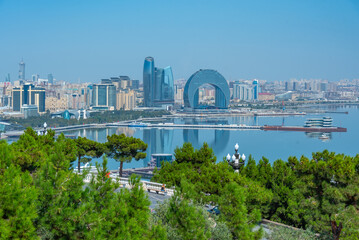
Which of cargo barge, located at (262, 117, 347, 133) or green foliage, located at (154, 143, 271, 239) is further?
cargo barge, located at (262, 117, 347, 133)

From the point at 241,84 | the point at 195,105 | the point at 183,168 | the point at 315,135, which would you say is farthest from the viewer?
the point at 241,84

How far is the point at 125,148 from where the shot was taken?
7.82 meters

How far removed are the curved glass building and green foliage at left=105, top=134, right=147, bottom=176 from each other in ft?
125

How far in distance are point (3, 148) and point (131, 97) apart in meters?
47.4

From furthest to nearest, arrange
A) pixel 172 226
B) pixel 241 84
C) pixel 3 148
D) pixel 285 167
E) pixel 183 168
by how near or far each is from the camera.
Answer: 1. pixel 241 84
2. pixel 183 168
3. pixel 285 167
4. pixel 3 148
5. pixel 172 226

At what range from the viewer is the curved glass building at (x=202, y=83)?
46.2 m

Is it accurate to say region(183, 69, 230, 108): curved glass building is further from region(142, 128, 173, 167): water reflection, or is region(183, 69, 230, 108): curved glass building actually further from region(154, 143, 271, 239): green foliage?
region(154, 143, 271, 239): green foliage

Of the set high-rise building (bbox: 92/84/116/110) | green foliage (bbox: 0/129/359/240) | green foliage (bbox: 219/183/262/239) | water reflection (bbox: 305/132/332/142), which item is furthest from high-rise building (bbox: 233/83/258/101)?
green foliage (bbox: 219/183/262/239)

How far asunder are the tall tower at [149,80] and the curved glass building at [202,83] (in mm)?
4167

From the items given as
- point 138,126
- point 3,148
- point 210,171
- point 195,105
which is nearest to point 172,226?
point 3,148

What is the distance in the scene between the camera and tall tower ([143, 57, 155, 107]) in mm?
48656

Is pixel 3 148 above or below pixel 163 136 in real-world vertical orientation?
above

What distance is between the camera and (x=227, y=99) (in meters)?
48.5

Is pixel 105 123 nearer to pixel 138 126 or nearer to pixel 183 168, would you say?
pixel 138 126
